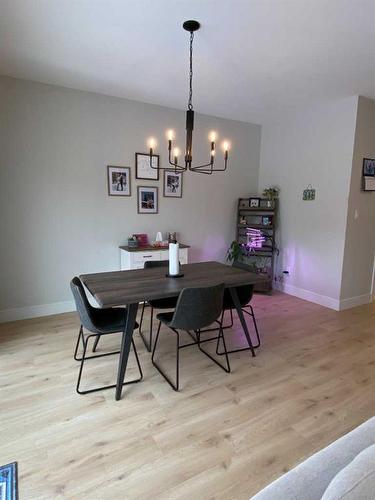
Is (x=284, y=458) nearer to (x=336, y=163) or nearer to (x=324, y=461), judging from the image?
Answer: (x=324, y=461)

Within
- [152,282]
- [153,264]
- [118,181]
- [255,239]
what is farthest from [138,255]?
[255,239]

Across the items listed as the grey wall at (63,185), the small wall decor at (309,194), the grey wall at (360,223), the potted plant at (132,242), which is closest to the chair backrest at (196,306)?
the potted plant at (132,242)

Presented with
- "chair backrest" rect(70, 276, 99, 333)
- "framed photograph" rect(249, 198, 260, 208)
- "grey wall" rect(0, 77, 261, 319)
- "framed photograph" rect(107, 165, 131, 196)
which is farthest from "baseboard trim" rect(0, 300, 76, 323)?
"framed photograph" rect(249, 198, 260, 208)

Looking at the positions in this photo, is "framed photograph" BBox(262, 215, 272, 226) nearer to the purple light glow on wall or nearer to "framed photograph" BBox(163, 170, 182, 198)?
the purple light glow on wall

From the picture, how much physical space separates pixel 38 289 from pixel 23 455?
2175 mm

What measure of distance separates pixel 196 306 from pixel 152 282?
46 cm

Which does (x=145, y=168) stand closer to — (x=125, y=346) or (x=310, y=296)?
(x=125, y=346)

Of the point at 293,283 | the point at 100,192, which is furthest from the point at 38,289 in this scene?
the point at 293,283

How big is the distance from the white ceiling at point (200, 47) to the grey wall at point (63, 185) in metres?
0.30

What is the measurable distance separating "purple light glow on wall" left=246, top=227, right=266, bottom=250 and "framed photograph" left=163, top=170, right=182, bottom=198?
4.23 feet

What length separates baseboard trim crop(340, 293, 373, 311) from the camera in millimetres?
3934

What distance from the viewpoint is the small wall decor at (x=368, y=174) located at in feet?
12.3

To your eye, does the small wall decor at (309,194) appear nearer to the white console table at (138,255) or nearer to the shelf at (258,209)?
the shelf at (258,209)

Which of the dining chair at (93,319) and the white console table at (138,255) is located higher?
the white console table at (138,255)
